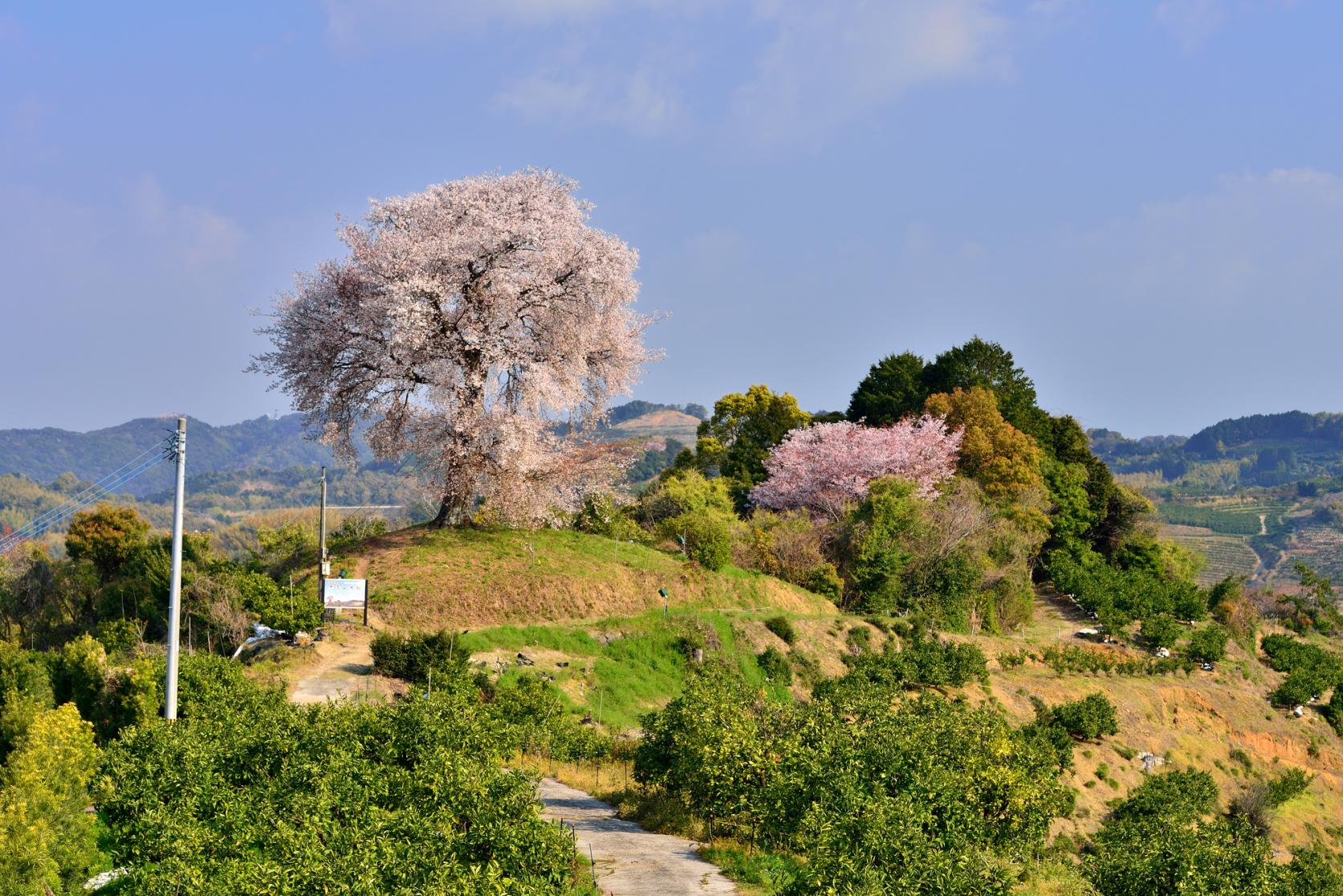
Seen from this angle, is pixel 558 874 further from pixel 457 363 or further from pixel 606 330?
pixel 606 330

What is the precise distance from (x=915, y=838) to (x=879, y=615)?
3246cm

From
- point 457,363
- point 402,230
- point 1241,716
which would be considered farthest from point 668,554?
point 1241,716

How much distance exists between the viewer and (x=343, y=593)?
31406 millimetres

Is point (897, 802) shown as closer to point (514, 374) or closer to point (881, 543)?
point (514, 374)

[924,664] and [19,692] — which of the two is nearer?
[19,692]

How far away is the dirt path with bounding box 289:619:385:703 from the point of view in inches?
1072

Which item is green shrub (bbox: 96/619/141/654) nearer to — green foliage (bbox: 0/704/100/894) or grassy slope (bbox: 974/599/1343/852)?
green foliage (bbox: 0/704/100/894)

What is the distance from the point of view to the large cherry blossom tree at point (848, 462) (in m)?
58.3

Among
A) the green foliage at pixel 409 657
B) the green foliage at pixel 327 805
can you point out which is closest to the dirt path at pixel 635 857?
the green foliage at pixel 327 805

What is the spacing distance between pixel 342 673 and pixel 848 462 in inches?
1401

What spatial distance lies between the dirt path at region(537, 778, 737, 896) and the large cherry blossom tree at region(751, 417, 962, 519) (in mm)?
37444

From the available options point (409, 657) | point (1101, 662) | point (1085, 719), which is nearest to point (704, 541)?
point (1085, 719)

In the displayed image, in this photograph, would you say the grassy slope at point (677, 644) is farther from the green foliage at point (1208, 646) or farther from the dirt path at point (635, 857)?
the dirt path at point (635, 857)

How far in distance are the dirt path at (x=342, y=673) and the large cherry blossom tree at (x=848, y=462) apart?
3074 centimetres
